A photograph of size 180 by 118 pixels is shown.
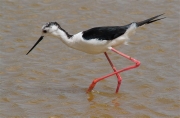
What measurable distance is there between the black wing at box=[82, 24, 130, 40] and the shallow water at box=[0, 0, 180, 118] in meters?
0.82

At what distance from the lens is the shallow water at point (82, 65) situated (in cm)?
686

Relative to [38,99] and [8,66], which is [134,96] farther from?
[8,66]

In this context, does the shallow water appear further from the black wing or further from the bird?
the black wing

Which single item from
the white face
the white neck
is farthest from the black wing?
the white face

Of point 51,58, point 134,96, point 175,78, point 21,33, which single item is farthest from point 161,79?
point 21,33

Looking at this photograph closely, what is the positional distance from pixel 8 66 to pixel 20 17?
2053 millimetres

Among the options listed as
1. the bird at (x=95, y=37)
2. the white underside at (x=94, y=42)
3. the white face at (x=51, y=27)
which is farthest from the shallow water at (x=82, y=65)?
the white face at (x=51, y=27)

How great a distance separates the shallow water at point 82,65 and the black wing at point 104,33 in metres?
0.82

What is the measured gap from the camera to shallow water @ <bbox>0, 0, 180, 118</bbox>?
6.86 m

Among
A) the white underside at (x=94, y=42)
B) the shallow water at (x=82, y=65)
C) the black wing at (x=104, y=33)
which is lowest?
the shallow water at (x=82, y=65)

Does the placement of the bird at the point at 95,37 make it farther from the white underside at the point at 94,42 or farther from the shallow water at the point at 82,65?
the shallow water at the point at 82,65

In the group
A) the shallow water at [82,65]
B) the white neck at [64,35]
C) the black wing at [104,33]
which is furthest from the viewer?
the white neck at [64,35]

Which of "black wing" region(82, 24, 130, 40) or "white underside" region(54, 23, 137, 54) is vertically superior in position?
"black wing" region(82, 24, 130, 40)

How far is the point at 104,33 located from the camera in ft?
23.9
